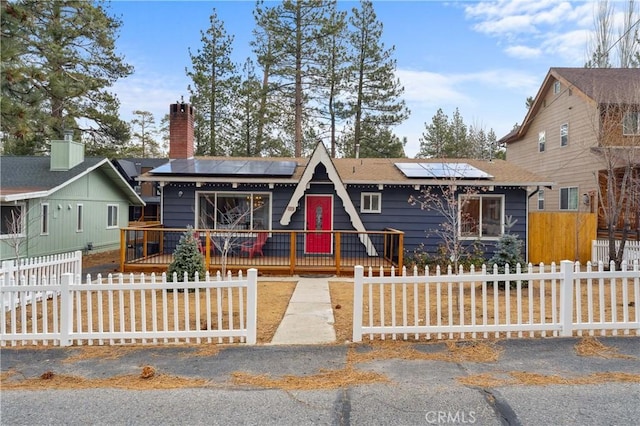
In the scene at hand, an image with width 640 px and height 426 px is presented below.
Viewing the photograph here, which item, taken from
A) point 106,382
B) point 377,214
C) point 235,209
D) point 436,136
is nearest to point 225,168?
point 235,209

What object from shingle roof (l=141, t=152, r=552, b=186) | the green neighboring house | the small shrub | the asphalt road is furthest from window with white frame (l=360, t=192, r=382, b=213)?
the green neighboring house

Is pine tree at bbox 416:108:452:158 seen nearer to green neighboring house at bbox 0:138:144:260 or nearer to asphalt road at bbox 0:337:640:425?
green neighboring house at bbox 0:138:144:260

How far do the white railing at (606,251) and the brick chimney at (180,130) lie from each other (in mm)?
14178

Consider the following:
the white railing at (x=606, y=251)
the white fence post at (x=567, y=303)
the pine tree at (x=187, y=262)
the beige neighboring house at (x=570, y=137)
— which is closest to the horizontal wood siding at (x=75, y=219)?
the pine tree at (x=187, y=262)

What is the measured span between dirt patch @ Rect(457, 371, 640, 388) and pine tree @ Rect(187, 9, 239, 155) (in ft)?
82.8

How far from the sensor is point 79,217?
15906 millimetres

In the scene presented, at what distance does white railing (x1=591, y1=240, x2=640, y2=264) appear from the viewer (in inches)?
428

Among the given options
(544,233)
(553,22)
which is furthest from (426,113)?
(544,233)

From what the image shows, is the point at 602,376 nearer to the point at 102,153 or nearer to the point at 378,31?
the point at 378,31

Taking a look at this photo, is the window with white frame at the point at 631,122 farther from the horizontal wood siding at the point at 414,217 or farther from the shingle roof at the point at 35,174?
the shingle roof at the point at 35,174

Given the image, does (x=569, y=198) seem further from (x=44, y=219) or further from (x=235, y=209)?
(x=44, y=219)

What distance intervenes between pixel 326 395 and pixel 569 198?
18.1m

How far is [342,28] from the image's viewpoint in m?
24.0

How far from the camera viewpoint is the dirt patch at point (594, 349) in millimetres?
4426
